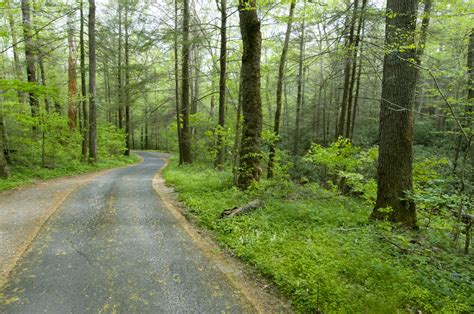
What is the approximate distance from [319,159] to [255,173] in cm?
205

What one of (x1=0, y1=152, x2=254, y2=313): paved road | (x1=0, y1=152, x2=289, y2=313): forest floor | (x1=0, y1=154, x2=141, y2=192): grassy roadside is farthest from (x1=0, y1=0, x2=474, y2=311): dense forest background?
(x1=0, y1=152, x2=254, y2=313): paved road

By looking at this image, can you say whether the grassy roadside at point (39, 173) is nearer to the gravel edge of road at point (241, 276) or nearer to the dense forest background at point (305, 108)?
the dense forest background at point (305, 108)

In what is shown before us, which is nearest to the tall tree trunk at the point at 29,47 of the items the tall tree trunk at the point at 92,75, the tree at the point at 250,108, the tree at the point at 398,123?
the tall tree trunk at the point at 92,75

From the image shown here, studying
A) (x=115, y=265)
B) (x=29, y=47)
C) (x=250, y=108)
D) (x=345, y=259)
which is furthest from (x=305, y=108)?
(x=115, y=265)

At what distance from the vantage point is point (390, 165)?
4645 millimetres

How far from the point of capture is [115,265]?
11.4 ft

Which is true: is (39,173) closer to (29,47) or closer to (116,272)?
(29,47)

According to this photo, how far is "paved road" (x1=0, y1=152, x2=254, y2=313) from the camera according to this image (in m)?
2.72

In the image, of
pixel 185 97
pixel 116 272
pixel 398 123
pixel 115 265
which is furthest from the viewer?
pixel 185 97

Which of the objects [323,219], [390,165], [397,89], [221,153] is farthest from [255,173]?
[221,153]

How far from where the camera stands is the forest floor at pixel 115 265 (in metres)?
2.76

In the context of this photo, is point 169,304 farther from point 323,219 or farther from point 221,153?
point 221,153

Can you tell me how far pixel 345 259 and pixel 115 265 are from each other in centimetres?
309

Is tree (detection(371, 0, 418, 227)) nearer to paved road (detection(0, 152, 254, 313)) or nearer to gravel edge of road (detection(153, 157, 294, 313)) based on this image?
gravel edge of road (detection(153, 157, 294, 313))
